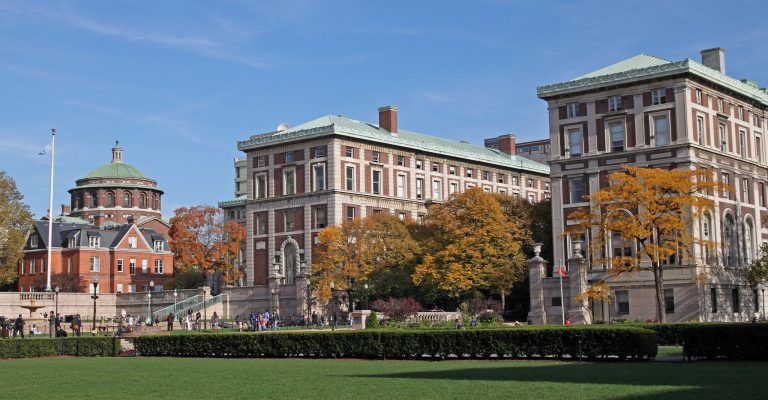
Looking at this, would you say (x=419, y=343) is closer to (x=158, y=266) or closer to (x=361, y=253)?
(x=361, y=253)

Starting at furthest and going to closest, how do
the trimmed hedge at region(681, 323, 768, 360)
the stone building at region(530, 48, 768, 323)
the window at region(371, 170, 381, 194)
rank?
the window at region(371, 170, 381, 194) < the stone building at region(530, 48, 768, 323) < the trimmed hedge at region(681, 323, 768, 360)

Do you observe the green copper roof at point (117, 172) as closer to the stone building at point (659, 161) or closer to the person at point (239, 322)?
the person at point (239, 322)

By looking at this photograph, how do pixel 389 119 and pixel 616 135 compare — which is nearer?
pixel 616 135

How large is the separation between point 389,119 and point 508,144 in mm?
24252

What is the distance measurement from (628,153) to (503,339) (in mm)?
43496

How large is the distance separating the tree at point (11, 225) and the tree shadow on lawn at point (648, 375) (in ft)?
248

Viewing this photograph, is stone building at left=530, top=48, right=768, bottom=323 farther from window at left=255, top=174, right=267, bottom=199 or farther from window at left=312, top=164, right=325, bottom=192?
window at left=255, top=174, right=267, bottom=199

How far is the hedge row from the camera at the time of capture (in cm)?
4931

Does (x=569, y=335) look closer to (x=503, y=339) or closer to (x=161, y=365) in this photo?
(x=503, y=339)

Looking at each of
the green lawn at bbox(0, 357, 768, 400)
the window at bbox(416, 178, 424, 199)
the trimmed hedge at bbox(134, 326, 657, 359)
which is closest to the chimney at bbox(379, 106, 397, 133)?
the window at bbox(416, 178, 424, 199)

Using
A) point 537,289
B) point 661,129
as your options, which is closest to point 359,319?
point 537,289

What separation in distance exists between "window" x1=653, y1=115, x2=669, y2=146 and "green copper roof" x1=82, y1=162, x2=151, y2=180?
111 m

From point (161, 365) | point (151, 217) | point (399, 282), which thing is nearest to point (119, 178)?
point (151, 217)

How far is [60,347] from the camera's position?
50531 mm
